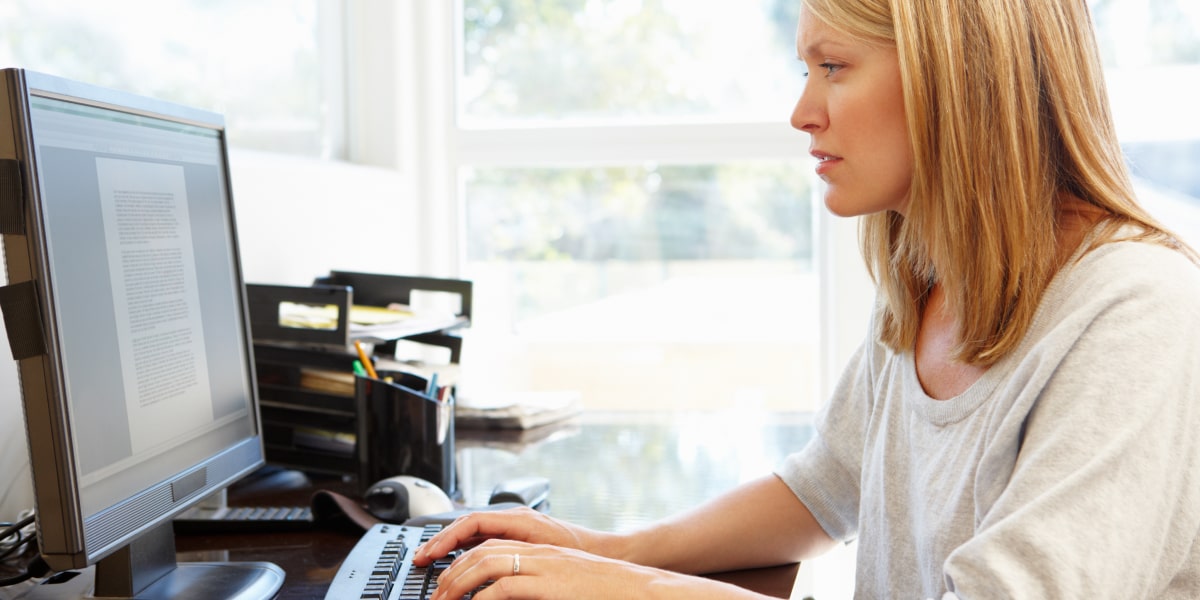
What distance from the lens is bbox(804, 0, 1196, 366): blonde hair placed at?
2.80 feet

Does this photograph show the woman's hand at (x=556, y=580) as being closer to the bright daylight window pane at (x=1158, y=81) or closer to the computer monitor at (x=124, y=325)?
the computer monitor at (x=124, y=325)

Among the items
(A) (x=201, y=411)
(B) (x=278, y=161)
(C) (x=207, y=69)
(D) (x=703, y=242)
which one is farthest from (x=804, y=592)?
(D) (x=703, y=242)

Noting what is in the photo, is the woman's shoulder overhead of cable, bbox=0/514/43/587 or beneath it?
overhead

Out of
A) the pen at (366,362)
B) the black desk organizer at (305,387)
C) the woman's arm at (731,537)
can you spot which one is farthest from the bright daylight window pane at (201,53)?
the woman's arm at (731,537)

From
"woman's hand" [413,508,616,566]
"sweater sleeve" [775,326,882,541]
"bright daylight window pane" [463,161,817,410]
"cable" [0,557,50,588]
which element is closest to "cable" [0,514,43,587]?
"cable" [0,557,50,588]

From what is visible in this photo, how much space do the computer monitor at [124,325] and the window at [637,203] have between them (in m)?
1.52

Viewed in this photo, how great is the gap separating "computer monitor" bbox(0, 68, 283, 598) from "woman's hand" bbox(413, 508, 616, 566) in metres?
0.16

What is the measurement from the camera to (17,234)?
75 cm

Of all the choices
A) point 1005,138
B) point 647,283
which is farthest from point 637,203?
point 1005,138

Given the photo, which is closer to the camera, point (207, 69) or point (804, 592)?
point (804, 592)

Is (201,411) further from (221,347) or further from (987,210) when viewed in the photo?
(987,210)

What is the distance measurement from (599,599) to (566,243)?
181cm

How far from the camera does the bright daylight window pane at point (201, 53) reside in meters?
1.38

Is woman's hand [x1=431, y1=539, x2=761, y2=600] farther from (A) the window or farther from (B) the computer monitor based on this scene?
(A) the window
